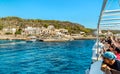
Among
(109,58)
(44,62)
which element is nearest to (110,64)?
(109,58)

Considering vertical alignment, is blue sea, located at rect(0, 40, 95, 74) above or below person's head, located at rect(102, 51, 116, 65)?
below

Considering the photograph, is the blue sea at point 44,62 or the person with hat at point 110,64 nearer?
the person with hat at point 110,64

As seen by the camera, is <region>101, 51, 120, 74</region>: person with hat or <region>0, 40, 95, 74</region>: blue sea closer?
<region>101, 51, 120, 74</region>: person with hat

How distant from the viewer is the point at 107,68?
7.35 m

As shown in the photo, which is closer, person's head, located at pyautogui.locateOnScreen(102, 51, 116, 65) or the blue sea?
person's head, located at pyautogui.locateOnScreen(102, 51, 116, 65)

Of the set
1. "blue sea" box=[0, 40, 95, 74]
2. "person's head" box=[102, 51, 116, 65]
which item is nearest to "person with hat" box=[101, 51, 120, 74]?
"person's head" box=[102, 51, 116, 65]

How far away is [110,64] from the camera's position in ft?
25.0

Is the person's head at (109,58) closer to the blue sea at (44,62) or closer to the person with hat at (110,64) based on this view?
the person with hat at (110,64)

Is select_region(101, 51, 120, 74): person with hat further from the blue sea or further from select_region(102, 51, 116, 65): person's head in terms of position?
the blue sea

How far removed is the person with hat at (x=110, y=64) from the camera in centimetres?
733

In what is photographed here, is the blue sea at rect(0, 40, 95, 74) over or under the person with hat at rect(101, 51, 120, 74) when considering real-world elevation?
under

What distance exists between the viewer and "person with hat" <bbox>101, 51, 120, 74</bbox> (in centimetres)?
733

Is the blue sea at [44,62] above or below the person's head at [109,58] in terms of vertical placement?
below

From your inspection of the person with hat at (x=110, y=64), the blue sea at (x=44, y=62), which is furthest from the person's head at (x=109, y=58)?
the blue sea at (x=44, y=62)
